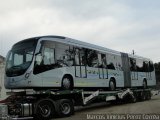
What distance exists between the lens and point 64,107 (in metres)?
17.0

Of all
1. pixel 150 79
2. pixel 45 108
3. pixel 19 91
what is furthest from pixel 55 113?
pixel 150 79

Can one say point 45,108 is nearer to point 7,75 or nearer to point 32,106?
point 32,106

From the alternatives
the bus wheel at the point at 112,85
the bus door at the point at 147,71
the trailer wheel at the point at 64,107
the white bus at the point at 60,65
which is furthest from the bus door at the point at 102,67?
the bus door at the point at 147,71

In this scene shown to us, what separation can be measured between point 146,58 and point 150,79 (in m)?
1.90

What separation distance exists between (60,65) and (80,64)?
2.03m

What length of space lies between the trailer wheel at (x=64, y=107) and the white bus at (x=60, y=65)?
75cm

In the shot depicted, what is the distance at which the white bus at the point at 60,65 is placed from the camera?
15469mm

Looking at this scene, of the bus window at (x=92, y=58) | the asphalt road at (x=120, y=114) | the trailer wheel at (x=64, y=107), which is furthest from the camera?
Result: the bus window at (x=92, y=58)

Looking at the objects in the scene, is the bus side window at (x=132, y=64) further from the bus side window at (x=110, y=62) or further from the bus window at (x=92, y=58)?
the bus window at (x=92, y=58)

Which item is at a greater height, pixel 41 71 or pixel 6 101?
pixel 41 71

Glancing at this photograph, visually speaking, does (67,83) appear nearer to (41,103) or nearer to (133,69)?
(41,103)

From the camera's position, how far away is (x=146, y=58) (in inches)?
1210

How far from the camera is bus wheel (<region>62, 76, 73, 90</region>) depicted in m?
17.3

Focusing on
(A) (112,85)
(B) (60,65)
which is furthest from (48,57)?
(A) (112,85)
